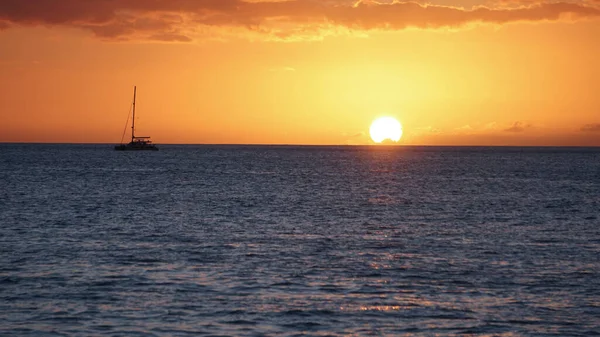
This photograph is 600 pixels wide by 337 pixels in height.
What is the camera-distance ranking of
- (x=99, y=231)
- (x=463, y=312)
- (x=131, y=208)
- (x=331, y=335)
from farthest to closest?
1. (x=131, y=208)
2. (x=99, y=231)
3. (x=463, y=312)
4. (x=331, y=335)

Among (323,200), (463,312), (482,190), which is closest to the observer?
(463,312)

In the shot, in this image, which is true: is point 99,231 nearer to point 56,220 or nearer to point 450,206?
point 56,220

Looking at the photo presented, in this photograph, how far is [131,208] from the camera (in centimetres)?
6806

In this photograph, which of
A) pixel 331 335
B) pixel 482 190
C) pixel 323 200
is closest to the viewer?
pixel 331 335

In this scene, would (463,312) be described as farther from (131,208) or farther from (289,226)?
(131,208)

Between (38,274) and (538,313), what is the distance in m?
20.8

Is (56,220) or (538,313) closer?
(538,313)

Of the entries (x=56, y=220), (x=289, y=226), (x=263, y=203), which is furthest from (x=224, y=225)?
(x=263, y=203)

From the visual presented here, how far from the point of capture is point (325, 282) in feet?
102

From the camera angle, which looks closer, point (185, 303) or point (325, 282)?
point (185, 303)

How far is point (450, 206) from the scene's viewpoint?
74.1 meters

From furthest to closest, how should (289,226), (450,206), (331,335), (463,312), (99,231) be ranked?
(450,206) < (289,226) < (99,231) < (463,312) < (331,335)

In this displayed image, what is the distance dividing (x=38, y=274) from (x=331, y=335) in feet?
50.8

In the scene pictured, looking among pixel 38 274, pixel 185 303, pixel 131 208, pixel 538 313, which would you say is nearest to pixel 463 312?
pixel 538 313
